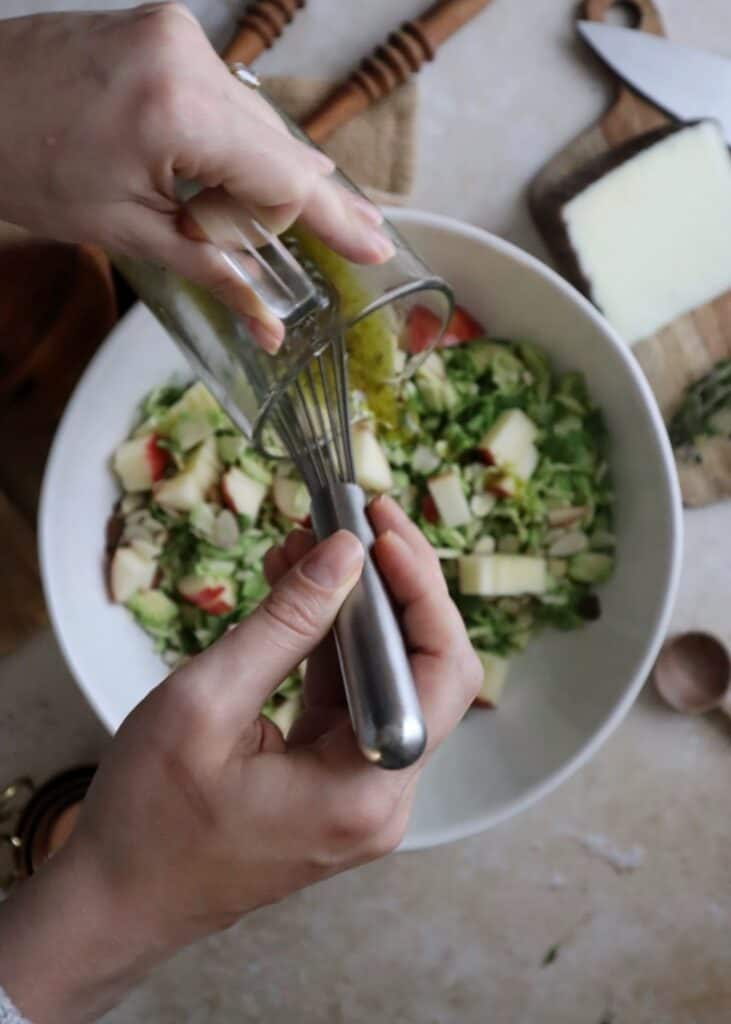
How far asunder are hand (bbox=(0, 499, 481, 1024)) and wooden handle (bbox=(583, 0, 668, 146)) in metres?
0.75

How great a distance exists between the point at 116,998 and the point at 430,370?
756mm

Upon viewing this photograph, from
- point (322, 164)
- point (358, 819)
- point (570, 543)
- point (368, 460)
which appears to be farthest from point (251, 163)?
point (570, 543)

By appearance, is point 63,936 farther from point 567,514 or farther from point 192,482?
point 567,514

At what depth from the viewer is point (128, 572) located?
119 cm

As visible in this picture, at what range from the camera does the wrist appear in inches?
32.0

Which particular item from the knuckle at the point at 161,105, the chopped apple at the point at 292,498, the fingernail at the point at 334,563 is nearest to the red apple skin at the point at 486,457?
the chopped apple at the point at 292,498

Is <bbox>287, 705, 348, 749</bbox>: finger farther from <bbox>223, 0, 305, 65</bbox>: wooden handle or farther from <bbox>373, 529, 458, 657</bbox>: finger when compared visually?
<bbox>223, 0, 305, 65</bbox>: wooden handle

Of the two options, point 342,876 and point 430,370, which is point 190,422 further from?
point 342,876

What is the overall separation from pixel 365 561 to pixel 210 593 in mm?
397

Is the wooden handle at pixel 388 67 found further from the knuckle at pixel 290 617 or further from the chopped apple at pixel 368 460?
the knuckle at pixel 290 617

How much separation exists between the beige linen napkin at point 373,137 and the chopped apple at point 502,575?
1.56ft

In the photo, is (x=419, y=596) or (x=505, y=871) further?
(x=505, y=871)

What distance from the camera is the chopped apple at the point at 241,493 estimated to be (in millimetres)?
1181

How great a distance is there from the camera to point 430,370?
3.99 ft
